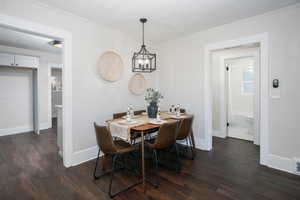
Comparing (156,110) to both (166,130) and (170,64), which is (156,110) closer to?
(166,130)

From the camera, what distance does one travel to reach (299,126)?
2338 mm

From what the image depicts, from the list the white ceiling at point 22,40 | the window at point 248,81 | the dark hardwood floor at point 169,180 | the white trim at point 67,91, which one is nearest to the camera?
the dark hardwood floor at point 169,180

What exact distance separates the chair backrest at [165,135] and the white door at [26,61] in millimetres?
4425

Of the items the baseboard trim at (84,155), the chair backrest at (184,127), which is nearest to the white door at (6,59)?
the baseboard trim at (84,155)

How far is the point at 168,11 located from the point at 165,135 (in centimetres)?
197

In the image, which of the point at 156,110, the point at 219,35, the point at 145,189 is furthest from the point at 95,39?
the point at 145,189

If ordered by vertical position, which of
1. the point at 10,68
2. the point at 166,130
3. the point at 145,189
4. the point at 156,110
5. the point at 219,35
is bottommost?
the point at 145,189

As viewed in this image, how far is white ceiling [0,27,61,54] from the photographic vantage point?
3357 millimetres

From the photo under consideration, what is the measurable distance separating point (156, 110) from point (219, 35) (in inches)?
78.1

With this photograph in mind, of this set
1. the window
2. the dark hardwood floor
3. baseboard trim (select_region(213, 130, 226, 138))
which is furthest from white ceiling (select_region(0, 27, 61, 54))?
the window

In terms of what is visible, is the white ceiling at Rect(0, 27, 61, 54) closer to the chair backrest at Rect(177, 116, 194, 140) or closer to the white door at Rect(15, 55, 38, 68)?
the white door at Rect(15, 55, 38, 68)

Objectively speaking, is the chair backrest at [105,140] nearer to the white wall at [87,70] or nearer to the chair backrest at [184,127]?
the white wall at [87,70]

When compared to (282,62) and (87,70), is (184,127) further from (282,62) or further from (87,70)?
(87,70)

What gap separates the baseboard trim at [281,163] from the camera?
2.37m
